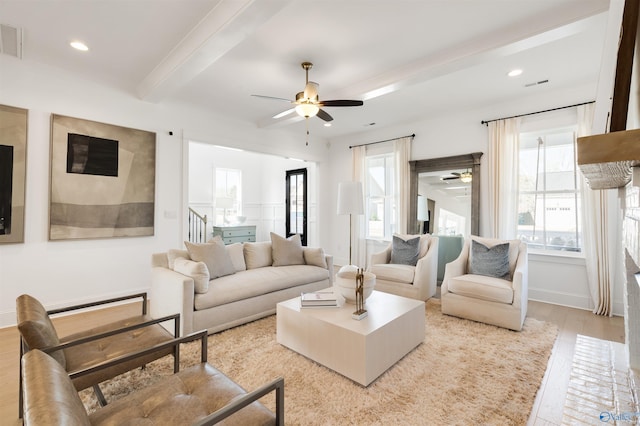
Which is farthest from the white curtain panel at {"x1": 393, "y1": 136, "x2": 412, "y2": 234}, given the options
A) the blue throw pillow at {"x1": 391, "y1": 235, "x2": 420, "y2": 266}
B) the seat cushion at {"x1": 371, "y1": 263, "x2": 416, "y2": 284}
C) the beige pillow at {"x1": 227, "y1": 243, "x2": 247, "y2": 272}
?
the beige pillow at {"x1": 227, "y1": 243, "x2": 247, "y2": 272}

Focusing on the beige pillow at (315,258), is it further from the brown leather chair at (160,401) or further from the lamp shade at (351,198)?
the brown leather chair at (160,401)

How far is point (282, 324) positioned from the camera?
103 inches

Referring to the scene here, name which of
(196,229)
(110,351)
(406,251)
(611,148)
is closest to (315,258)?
(406,251)

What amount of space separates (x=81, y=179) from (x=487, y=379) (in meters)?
4.61

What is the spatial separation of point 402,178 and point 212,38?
3862mm

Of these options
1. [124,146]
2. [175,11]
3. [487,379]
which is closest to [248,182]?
[124,146]

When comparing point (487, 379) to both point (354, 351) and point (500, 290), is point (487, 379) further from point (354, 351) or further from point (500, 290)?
point (500, 290)

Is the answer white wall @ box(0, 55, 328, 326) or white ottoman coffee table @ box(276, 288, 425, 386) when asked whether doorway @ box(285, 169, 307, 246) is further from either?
white ottoman coffee table @ box(276, 288, 425, 386)

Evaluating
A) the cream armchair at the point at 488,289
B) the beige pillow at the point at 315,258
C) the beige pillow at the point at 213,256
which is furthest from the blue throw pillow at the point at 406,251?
the beige pillow at the point at 213,256

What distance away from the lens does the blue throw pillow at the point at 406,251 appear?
418cm

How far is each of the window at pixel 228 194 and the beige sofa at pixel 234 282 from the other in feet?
14.2

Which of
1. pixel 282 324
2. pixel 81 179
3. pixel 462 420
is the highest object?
pixel 81 179

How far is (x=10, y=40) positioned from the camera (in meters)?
2.74

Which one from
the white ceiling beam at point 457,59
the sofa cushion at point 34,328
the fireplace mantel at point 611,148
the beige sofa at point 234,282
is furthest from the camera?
the beige sofa at point 234,282
